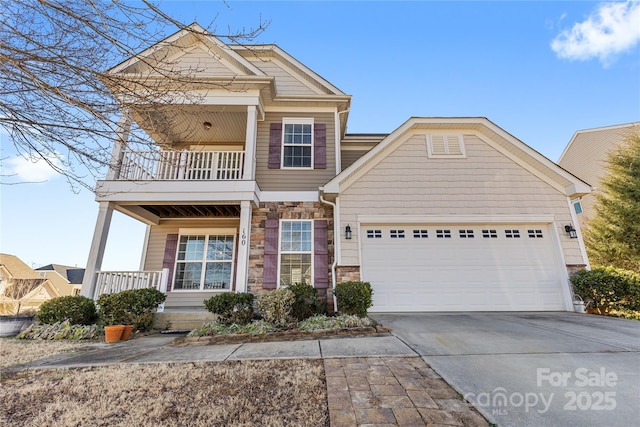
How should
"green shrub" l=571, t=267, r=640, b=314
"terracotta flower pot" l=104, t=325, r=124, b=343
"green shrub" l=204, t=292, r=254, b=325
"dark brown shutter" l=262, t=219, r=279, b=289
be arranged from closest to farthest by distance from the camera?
"terracotta flower pot" l=104, t=325, r=124, b=343 < "green shrub" l=204, t=292, r=254, b=325 < "green shrub" l=571, t=267, r=640, b=314 < "dark brown shutter" l=262, t=219, r=279, b=289

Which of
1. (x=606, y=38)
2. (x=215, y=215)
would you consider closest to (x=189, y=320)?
(x=215, y=215)

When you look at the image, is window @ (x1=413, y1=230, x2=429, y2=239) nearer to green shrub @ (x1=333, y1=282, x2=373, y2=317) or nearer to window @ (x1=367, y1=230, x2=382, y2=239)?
window @ (x1=367, y1=230, x2=382, y2=239)

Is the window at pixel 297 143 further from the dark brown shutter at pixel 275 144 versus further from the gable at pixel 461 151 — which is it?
the gable at pixel 461 151

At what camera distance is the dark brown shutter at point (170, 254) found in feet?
26.4

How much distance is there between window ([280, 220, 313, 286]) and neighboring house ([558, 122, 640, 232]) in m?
13.8

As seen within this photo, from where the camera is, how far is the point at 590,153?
14.5 metres

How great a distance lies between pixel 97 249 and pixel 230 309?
150 inches

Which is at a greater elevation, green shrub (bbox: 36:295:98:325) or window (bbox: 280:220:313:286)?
window (bbox: 280:220:313:286)

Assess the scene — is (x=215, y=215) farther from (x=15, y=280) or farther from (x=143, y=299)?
(x=15, y=280)

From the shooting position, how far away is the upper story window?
8086mm

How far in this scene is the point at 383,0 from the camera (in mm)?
6172

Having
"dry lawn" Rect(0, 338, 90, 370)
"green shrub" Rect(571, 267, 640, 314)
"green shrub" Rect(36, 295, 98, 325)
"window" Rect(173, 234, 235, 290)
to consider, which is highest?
"window" Rect(173, 234, 235, 290)

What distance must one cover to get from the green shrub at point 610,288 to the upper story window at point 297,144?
698cm

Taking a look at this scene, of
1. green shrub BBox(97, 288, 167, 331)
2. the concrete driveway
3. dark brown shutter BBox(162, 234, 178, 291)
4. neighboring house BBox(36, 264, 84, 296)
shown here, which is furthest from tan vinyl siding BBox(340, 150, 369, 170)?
neighboring house BBox(36, 264, 84, 296)
